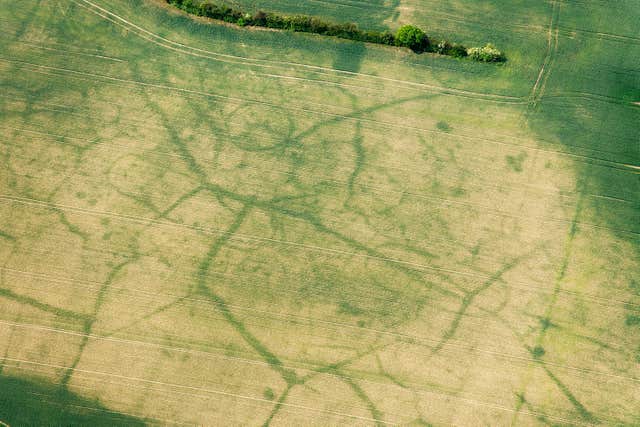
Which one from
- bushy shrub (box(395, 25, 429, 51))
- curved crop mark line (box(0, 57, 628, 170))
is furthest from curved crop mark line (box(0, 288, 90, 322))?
bushy shrub (box(395, 25, 429, 51))

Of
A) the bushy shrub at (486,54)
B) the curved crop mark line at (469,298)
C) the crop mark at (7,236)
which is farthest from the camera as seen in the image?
the bushy shrub at (486,54)

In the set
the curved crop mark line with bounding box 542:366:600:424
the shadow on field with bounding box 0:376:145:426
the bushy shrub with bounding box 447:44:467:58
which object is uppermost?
the bushy shrub with bounding box 447:44:467:58

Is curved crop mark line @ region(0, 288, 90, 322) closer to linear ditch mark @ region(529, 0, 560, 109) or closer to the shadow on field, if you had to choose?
the shadow on field

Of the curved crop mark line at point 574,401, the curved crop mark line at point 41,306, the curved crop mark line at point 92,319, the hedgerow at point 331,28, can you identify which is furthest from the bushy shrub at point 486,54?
the curved crop mark line at point 41,306

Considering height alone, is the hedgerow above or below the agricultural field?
above

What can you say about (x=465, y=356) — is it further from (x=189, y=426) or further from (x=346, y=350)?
(x=189, y=426)

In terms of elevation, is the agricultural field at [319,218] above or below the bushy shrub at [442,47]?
below

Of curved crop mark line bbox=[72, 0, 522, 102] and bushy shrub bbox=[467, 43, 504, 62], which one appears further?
bushy shrub bbox=[467, 43, 504, 62]

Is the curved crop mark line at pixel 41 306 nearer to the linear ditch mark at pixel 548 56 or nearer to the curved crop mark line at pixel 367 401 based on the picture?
the curved crop mark line at pixel 367 401
